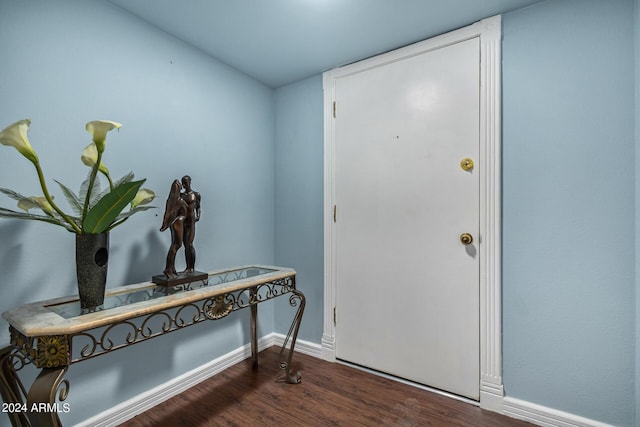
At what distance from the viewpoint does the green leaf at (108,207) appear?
1.12m

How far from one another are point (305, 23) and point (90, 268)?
1652 mm

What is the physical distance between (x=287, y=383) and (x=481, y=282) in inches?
52.8

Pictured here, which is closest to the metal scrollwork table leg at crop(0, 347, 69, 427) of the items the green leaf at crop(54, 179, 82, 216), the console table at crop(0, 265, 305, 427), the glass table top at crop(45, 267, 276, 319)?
the console table at crop(0, 265, 305, 427)

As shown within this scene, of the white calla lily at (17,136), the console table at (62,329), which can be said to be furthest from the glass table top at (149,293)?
the white calla lily at (17,136)

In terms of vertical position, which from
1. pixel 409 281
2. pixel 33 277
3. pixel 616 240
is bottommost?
pixel 409 281

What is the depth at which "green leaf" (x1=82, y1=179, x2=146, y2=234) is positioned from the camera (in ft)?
3.69

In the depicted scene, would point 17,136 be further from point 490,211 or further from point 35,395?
point 490,211

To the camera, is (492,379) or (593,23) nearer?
(593,23)

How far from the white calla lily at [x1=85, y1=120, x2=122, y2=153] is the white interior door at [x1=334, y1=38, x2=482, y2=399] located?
145cm

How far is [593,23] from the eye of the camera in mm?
1454

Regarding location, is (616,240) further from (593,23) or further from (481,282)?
(593,23)

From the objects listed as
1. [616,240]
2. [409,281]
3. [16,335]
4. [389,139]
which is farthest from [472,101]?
[16,335]

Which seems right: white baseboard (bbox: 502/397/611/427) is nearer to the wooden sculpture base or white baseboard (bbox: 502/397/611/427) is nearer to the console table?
the console table

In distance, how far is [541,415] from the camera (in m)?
1.54
